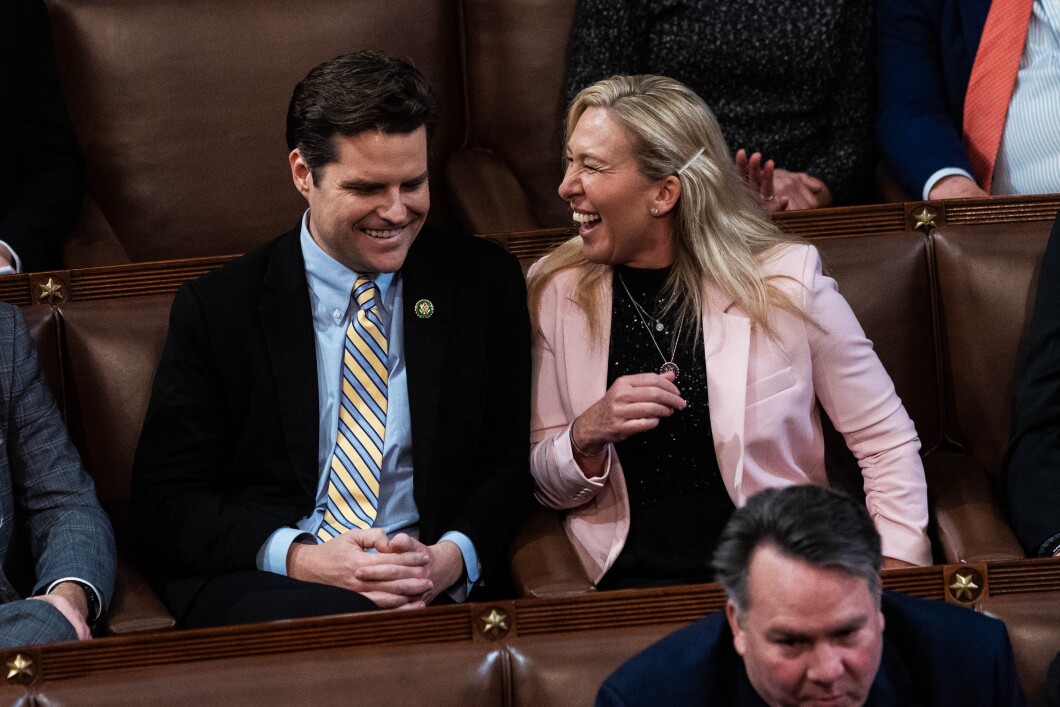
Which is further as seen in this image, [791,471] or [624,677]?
[791,471]

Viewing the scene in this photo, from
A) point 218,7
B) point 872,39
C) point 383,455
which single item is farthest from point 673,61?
point 383,455

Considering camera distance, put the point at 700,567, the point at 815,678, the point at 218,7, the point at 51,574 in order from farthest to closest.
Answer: the point at 218,7 < the point at 700,567 < the point at 51,574 < the point at 815,678

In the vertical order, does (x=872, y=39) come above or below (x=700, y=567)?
above

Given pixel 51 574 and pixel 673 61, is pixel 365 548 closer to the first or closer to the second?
pixel 51 574

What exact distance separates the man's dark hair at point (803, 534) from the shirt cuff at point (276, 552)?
0.65 meters

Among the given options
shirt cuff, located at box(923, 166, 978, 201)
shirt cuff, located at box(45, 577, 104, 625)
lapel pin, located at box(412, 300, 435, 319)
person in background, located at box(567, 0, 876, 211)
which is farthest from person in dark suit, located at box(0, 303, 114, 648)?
shirt cuff, located at box(923, 166, 978, 201)

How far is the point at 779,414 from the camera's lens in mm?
1765

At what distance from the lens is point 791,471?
70.4 inches

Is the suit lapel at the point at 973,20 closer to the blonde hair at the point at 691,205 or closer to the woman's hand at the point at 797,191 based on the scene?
the woman's hand at the point at 797,191

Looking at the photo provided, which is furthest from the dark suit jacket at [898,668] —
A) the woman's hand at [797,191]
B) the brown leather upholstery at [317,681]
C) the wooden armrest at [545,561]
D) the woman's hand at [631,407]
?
the woman's hand at [797,191]

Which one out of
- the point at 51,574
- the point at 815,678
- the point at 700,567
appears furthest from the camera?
the point at 700,567

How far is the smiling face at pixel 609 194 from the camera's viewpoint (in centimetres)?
179

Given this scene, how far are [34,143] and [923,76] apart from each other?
1.32 metres

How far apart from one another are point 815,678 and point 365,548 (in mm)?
644
